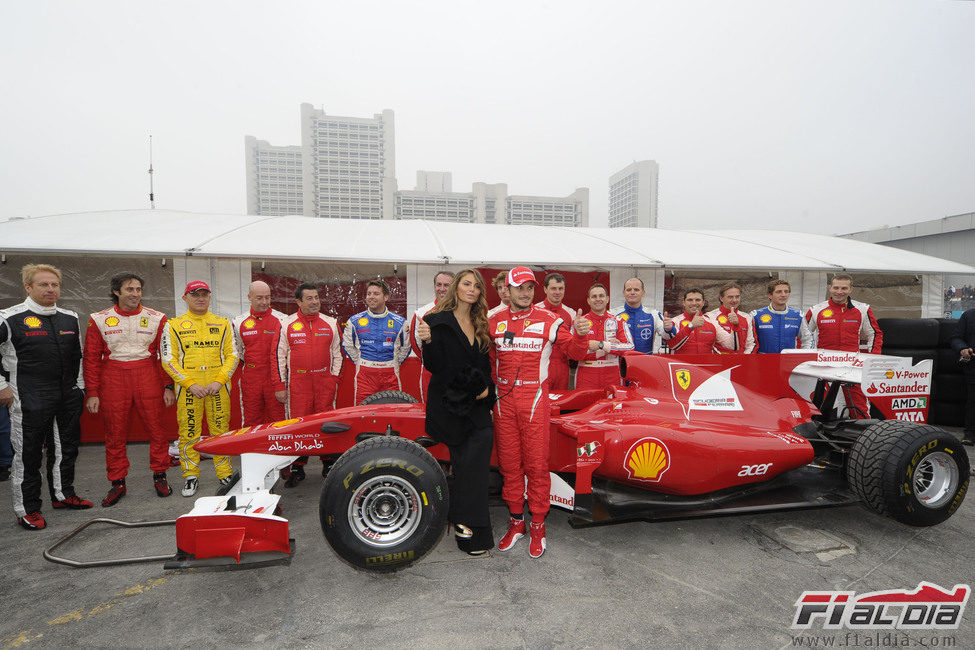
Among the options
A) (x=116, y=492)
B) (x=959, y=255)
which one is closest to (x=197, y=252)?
(x=116, y=492)

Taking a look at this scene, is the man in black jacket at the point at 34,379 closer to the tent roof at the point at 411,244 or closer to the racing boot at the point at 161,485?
the racing boot at the point at 161,485

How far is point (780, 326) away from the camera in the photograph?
5.56 m

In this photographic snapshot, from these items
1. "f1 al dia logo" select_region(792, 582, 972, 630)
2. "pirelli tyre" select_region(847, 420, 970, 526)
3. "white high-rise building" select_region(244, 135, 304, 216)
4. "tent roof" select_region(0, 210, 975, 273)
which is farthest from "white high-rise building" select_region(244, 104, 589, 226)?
"f1 al dia logo" select_region(792, 582, 972, 630)

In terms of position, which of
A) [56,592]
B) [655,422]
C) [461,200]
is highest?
[461,200]

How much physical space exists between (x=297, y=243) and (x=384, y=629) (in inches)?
216

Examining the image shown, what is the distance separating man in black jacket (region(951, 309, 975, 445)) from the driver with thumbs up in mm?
3197

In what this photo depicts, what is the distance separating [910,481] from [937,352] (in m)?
4.56

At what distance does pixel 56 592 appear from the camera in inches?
108

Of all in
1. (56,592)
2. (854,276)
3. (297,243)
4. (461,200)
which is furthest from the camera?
(461,200)

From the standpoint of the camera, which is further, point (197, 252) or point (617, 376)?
point (197, 252)

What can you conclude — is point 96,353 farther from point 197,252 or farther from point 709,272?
point 709,272

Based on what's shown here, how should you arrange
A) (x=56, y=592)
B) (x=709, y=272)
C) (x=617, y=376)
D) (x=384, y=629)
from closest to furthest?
1. (x=384, y=629)
2. (x=56, y=592)
3. (x=617, y=376)
4. (x=709, y=272)

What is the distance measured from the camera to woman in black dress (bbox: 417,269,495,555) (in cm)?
293

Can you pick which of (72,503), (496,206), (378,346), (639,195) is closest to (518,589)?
(378,346)
